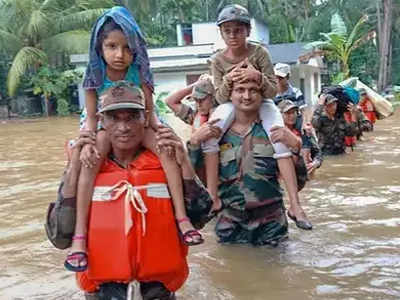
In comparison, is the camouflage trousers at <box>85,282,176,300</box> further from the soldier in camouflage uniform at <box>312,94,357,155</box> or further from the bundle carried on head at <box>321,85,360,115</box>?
the bundle carried on head at <box>321,85,360,115</box>

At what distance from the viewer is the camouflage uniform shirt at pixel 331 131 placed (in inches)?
414

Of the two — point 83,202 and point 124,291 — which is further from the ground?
point 83,202

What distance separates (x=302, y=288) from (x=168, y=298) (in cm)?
138

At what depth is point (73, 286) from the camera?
462 cm

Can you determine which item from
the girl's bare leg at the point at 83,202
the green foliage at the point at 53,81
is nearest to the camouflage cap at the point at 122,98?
the girl's bare leg at the point at 83,202

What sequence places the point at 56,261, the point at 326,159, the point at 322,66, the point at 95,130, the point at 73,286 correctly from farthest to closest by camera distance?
the point at 322,66 → the point at 326,159 → the point at 56,261 → the point at 73,286 → the point at 95,130

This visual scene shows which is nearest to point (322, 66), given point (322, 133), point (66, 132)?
point (66, 132)

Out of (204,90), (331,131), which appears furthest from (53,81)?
(204,90)

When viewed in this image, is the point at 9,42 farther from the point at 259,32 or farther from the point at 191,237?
the point at 191,237

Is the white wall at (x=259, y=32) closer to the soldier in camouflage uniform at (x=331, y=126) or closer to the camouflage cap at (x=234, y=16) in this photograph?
the soldier in camouflage uniform at (x=331, y=126)

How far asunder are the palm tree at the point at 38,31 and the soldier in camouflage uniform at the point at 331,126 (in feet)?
62.4

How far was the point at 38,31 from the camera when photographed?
28328mm

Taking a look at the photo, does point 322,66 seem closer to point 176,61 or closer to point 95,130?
point 176,61

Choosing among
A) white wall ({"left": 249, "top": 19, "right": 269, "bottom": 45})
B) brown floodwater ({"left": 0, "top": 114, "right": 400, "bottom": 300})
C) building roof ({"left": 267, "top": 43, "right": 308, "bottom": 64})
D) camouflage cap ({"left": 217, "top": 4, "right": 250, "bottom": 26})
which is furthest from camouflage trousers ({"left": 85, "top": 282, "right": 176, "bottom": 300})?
white wall ({"left": 249, "top": 19, "right": 269, "bottom": 45})
